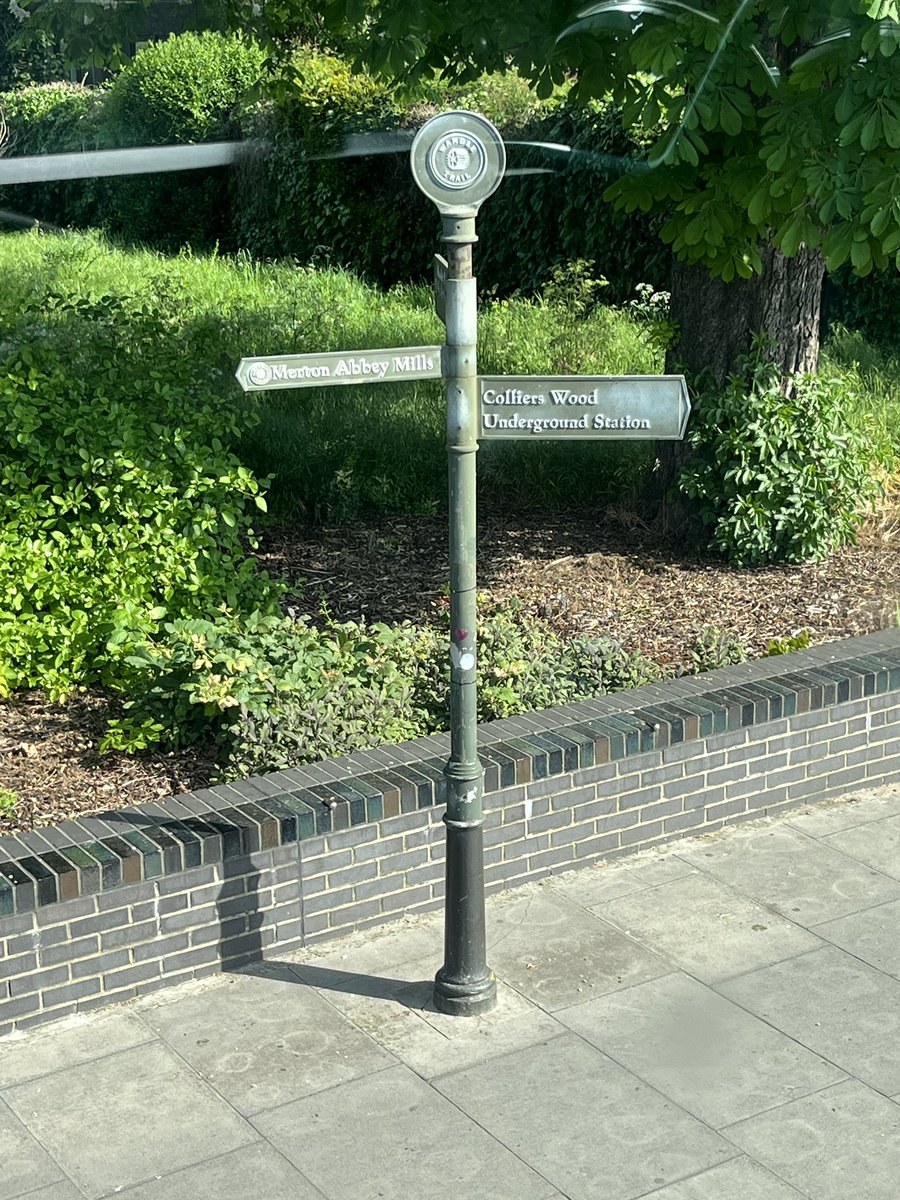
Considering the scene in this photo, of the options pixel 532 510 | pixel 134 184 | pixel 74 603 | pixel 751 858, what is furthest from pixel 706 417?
pixel 134 184

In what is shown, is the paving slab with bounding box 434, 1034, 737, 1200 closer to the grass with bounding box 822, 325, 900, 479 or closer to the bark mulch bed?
the bark mulch bed

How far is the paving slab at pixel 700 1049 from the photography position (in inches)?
181

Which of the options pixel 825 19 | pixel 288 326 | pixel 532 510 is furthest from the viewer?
pixel 288 326

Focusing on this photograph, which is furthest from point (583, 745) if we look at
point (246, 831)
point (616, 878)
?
point (246, 831)

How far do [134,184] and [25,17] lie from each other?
2208 mm

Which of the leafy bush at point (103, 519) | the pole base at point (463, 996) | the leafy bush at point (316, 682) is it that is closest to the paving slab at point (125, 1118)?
the pole base at point (463, 996)

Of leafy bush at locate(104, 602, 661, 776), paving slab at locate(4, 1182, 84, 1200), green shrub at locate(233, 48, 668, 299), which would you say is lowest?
paving slab at locate(4, 1182, 84, 1200)

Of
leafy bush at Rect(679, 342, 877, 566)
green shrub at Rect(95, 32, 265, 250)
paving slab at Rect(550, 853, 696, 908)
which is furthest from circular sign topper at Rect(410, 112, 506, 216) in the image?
green shrub at Rect(95, 32, 265, 250)

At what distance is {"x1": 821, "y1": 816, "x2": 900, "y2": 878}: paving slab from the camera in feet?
20.0

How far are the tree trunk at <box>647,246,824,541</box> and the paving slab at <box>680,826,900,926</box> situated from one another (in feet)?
9.36

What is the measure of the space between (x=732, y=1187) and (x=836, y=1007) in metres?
1.09

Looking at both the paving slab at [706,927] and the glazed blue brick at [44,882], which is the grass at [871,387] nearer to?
the paving slab at [706,927]

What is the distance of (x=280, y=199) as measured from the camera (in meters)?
15.1

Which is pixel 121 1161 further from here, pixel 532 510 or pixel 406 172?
pixel 406 172
